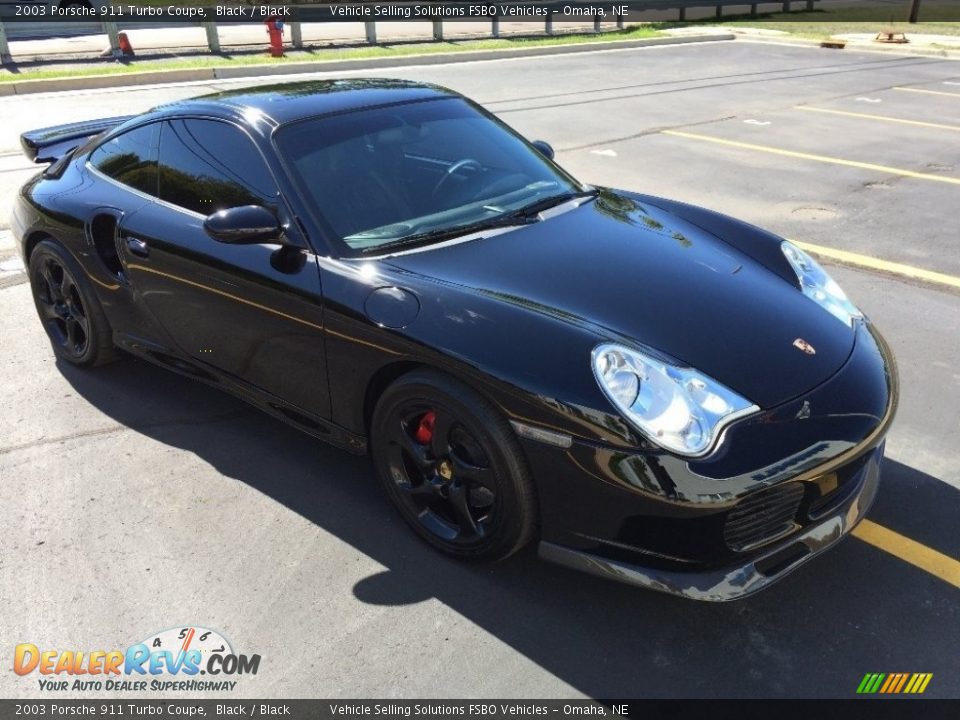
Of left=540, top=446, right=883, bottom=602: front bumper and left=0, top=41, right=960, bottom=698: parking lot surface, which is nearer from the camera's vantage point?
left=540, top=446, right=883, bottom=602: front bumper

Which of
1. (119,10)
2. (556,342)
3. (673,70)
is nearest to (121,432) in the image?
(556,342)

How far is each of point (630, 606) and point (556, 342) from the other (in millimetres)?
893

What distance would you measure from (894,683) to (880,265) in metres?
4.00

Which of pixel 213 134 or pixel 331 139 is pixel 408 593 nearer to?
pixel 331 139

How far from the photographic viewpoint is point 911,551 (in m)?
2.97

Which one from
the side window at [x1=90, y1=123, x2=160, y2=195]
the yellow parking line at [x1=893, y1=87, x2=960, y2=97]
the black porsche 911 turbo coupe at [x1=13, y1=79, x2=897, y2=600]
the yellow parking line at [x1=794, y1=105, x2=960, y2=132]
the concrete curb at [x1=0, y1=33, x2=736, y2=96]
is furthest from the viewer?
the concrete curb at [x1=0, y1=33, x2=736, y2=96]

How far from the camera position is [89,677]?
8.46ft

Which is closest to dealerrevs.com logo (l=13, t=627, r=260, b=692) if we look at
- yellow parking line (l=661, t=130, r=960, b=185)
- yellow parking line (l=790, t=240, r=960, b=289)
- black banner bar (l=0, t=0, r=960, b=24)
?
yellow parking line (l=790, t=240, r=960, b=289)

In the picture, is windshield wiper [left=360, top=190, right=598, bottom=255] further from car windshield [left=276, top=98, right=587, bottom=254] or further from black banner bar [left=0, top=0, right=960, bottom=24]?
black banner bar [left=0, top=0, right=960, bottom=24]

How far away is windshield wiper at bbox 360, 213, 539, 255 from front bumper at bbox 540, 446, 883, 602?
1211mm

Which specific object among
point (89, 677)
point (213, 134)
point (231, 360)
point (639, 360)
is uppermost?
point (213, 134)

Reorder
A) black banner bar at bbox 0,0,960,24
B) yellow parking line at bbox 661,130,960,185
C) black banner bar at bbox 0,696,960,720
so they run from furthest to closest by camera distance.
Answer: black banner bar at bbox 0,0,960,24 < yellow parking line at bbox 661,130,960,185 < black banner bar at bbox 0,696,960,720

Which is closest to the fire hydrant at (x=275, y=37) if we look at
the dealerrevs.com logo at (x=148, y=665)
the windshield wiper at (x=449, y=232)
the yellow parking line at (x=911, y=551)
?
the windshield wiper at (x=449, y=232)

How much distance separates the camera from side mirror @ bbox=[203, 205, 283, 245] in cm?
308
